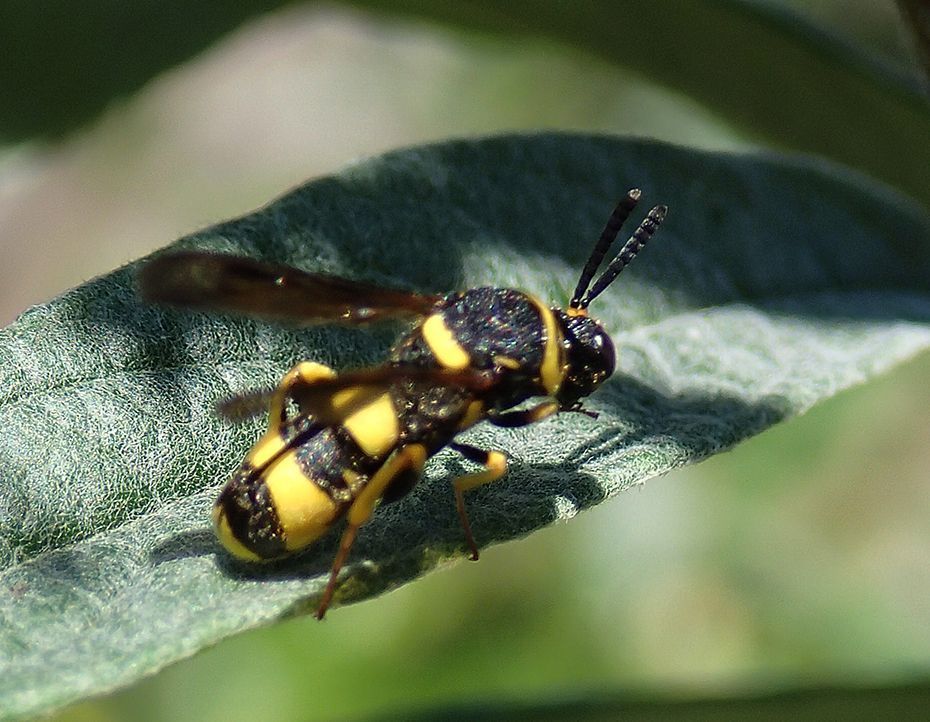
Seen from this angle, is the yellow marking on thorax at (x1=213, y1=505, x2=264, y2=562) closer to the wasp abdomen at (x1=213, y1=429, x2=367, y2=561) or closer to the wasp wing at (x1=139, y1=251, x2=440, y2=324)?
the wasp abdomen at (x1=213, y1=429, x2=367, y2=561)

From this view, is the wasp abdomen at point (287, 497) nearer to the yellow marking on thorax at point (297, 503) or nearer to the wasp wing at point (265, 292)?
the yellow marking on thorax at point (297, 503)

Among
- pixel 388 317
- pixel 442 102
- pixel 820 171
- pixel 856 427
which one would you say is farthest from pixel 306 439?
pixel 442 102

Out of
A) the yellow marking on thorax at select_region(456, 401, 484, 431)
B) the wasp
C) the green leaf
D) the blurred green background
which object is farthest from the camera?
the blurred green background

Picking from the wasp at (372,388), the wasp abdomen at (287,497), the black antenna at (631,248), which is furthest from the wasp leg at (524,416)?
the wasp abdomen at (287,497)

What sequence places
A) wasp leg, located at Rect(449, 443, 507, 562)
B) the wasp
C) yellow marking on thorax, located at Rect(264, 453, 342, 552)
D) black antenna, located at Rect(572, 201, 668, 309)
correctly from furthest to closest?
1. black antenna, located at Rect(572, 201, 668, 309)
2. wasp leg, located at Rect(449, 443, 507, 562)
3. yellow marking on thorax, located at Rect(264, 453, 342, 552)
4. the wasp

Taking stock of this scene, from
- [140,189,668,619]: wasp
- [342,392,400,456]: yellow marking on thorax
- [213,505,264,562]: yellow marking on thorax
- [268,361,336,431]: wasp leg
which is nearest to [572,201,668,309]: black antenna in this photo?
[140,189,668,619]: wasp

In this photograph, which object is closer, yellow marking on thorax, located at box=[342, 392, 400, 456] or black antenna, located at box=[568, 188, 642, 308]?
yellow marking on thorax, located at box=[342, 392, 400, 456]

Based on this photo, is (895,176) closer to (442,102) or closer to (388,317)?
(388,317)
